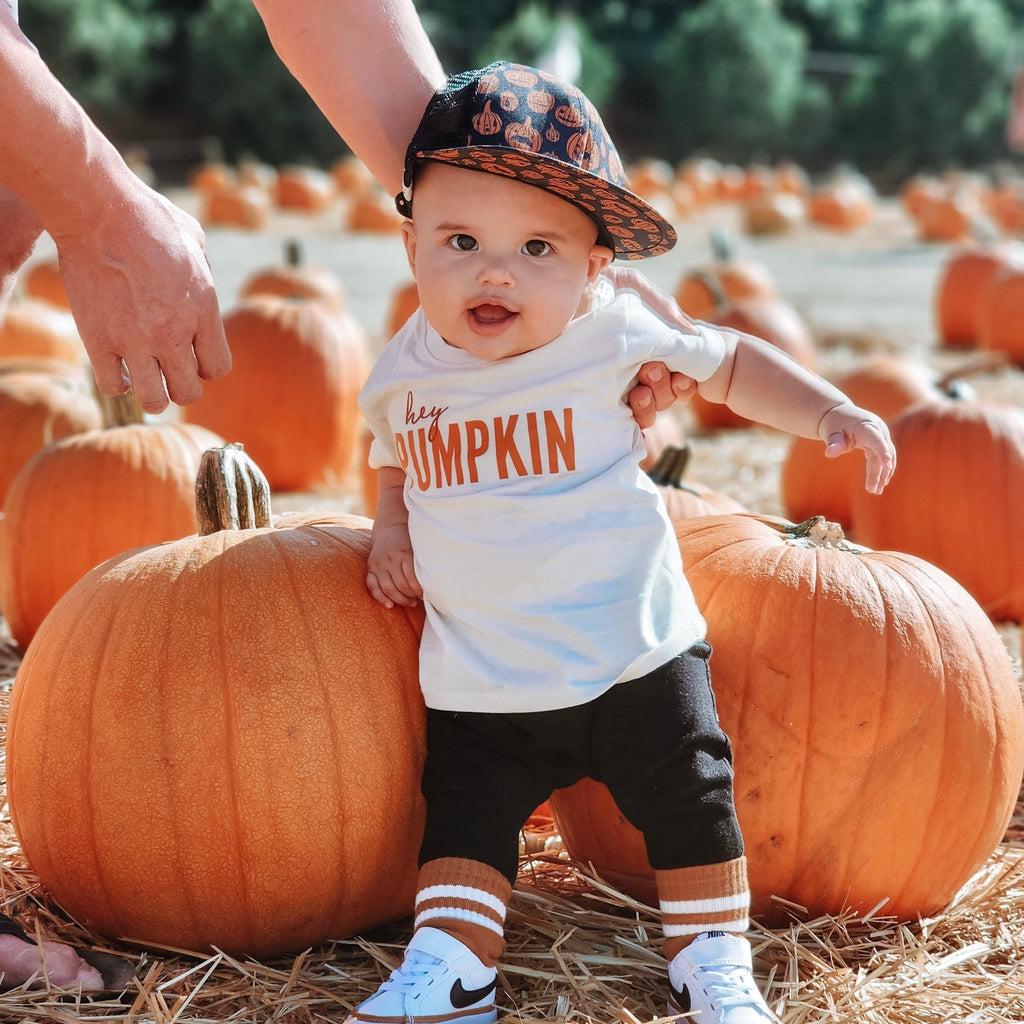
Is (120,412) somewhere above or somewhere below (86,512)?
above

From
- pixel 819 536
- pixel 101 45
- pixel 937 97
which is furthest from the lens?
pixel 937 97

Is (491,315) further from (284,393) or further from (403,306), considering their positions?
(403,306)

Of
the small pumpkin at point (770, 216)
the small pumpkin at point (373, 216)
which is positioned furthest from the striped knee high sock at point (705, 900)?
the small pumpkin at point (770, 216)

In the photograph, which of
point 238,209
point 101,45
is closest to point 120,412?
point 238,209

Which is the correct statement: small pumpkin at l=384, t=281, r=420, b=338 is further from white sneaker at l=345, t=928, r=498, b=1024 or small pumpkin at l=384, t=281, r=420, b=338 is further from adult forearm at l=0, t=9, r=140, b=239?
white sneaker at l=345, t=928, r=498, b=1024

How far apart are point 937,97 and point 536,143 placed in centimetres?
3769

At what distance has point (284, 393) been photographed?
5633mm

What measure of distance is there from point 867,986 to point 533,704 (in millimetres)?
717

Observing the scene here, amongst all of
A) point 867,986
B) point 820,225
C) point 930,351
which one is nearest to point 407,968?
point 867,986

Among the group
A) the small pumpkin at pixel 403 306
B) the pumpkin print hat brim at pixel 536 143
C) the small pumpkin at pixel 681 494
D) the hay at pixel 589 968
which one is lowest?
the hay at pixel 589 968

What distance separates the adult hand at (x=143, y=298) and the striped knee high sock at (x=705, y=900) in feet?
3.69

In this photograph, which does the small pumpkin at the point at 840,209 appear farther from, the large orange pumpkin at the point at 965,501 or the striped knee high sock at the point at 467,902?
the striped knee high sock at the point at 467,902

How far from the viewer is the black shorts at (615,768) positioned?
2053 millimetres

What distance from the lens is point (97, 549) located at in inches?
148
